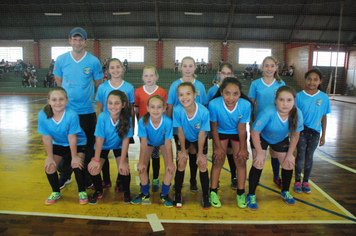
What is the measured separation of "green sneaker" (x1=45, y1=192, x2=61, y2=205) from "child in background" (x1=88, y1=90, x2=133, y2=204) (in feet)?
1.21

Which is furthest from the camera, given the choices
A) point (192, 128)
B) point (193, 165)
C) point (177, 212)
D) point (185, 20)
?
point (185, 20)

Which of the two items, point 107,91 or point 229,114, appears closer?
point 229,114

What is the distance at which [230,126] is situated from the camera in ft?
8.31

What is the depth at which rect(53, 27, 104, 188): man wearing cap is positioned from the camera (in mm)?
2756

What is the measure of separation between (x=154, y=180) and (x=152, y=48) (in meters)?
16.3

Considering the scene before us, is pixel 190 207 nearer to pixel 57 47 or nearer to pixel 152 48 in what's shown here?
pixel 152 48

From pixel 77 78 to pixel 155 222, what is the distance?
5.94 feet

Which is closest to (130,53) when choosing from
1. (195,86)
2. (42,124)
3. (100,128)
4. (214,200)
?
(195,86)

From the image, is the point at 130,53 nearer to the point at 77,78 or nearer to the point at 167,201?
the point at 77,78

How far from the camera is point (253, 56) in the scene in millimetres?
18141

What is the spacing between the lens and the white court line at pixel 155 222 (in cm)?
211

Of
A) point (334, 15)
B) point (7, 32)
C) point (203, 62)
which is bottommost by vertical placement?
point (203, 62)

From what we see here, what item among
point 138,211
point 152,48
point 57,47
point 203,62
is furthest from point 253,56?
point 138,211

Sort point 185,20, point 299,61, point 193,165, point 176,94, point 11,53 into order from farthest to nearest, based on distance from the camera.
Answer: point 11,53 → point 185,20 → point 299,61 → point 193,165 → point 176,94
